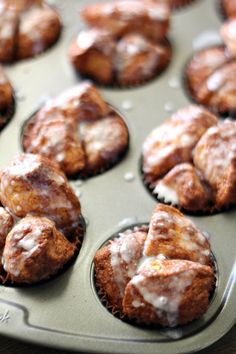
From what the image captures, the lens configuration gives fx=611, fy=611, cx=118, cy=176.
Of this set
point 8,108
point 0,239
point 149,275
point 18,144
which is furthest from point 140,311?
point 8,108

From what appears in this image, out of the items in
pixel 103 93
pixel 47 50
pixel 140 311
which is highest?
pixel 47 50

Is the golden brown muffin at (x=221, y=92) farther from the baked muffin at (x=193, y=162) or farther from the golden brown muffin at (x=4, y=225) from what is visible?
the golden brown muffin at (x=4, y=225)

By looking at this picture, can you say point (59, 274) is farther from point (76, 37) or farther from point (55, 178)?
point (76, 37)

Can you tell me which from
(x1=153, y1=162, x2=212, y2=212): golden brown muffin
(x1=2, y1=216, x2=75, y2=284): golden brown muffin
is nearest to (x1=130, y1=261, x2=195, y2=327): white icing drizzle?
(x1=2, y1=216, x2=75, y2=284): golden brown muffin

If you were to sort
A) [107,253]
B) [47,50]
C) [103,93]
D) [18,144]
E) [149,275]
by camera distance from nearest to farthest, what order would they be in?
1. [149,275]
2. [107,253]
3. [18,144]
4. [103,93]
5. [47,50]

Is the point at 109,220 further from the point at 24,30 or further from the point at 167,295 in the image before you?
the point at 24,30

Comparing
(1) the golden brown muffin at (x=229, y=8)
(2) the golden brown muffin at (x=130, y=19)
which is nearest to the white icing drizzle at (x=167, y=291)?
(2) the golden brown muffin at (x=130, y=19)
